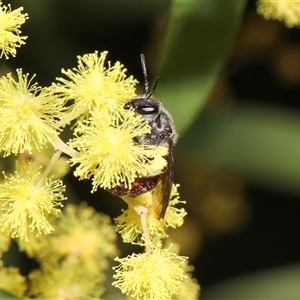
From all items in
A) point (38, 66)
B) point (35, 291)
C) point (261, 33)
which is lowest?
point (35, 291)

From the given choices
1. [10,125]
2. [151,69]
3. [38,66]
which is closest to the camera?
[10,125]

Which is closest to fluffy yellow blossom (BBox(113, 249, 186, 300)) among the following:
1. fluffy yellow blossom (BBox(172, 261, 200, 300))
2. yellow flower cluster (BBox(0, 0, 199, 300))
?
yellow flower cluster (BBox(0, 0, 199, 300))

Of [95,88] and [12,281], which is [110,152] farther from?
[12,281]

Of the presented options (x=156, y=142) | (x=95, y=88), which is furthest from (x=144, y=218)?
(x=95, y=88)

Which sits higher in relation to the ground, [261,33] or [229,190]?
[261,33]

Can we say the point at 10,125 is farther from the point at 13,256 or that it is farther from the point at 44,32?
the point at 44,32

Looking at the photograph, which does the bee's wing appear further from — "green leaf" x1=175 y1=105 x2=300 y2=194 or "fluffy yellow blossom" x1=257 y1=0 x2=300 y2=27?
"green leaf" x1=175 y1=105 x2=300 y2=194

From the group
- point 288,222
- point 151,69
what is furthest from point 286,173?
point 151,69
